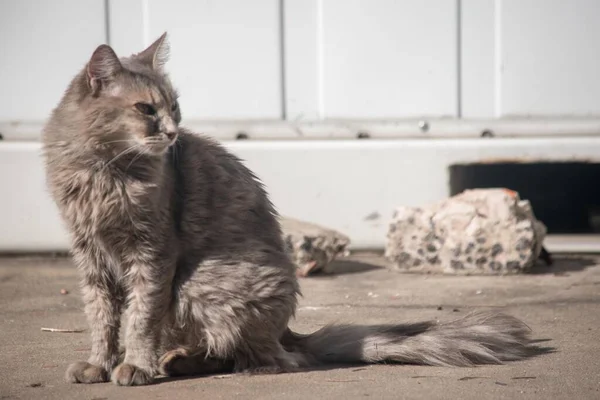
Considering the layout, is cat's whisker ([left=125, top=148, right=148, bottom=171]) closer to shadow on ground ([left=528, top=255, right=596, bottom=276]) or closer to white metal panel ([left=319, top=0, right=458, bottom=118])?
shadow on ground ([left=528, top=255, right=596, bottom=276])

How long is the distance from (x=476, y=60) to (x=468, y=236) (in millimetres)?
1399

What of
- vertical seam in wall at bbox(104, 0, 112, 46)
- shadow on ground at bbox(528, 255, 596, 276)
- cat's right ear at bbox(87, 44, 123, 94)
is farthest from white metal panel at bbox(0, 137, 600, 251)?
cat's right ear at bbox(87, 44, 123, 94)

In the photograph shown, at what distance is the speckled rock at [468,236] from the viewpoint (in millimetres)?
5465

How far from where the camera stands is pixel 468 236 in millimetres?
5492

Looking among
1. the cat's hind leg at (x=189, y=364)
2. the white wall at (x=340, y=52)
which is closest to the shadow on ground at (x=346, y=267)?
the white wall at (x=340, y=52)

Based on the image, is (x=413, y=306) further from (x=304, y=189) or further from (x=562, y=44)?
(x=562, y=44)

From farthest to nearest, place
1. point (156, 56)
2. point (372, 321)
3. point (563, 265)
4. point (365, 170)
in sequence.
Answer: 1. point (365, 170)
2. point (563, 265)
3. point (372, 321)
4. point (156, 56)

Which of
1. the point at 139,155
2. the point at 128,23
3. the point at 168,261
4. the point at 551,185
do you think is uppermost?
the point at 128,23

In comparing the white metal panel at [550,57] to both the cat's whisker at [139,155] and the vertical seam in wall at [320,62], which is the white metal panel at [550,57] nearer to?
the vertical seam in wall at [320,62]

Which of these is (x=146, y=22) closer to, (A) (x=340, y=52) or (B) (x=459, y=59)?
(A) (x=340, y=52)

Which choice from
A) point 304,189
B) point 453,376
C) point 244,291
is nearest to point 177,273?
point 244,291

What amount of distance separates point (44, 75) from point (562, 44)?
11.5ft

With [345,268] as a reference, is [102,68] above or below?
above

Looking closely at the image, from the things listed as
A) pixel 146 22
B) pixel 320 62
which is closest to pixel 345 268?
pixel 320 62
